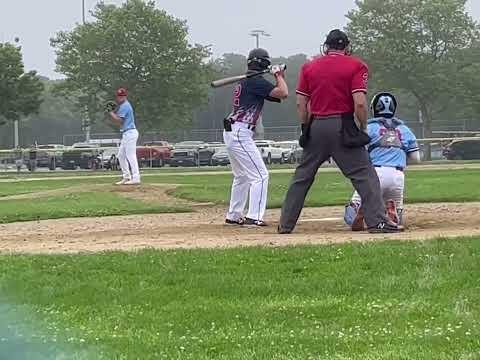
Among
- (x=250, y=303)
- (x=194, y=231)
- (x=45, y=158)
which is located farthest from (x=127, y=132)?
(x=45, y=158)

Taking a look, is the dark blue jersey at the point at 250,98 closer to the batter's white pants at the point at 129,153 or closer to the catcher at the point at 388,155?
the catcher at the point at 388,155

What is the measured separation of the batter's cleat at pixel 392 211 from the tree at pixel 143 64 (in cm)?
4339

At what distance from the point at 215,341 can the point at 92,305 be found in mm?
1205

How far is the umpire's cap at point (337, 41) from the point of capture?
8805 mm

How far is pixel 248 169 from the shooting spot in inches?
399

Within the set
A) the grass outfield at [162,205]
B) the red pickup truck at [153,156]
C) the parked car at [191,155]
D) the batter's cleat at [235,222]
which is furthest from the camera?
the red pickup truck at [153,156]

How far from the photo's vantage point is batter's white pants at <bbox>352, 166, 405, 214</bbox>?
9281mm

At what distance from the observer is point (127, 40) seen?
172 feet

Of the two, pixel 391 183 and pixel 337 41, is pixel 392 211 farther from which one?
pixel 337 41

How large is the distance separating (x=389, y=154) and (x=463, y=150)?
111 feet

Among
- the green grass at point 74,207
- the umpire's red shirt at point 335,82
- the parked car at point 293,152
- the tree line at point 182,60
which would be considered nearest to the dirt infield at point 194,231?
the green grass at point 74,207

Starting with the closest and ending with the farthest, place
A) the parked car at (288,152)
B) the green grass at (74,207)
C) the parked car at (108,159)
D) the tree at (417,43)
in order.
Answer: the green grass at (74,207) < the parked car at (108,159) < the parked car at (288,152) < the tree at (417,43)

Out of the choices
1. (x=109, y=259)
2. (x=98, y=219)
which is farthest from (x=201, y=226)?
(x=109, y=259)

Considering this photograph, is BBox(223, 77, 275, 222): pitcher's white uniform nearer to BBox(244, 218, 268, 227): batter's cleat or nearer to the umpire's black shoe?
BBox(244, 218, 268, 227): batter's cleat
